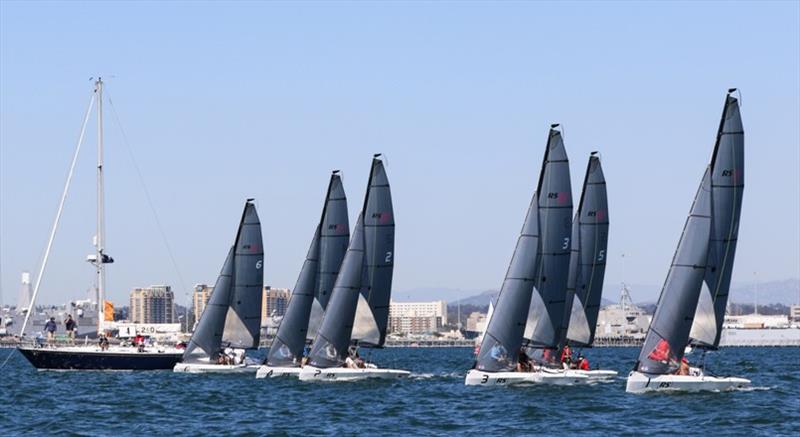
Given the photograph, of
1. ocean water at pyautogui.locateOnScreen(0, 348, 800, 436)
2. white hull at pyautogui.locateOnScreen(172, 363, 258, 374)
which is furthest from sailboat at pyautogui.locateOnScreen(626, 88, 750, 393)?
white hull at pyautogui.locateOnScreen(172, 363, 258, 374)

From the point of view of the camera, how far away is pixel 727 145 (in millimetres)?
Answer: 52469

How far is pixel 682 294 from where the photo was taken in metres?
52.0

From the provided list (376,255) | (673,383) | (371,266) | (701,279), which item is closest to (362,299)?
(371,266)

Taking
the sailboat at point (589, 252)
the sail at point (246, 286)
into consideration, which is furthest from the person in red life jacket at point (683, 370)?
the sail at point (246, 286)

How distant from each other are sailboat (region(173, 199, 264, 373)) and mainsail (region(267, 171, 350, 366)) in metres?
3.96

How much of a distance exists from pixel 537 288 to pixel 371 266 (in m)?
8.81

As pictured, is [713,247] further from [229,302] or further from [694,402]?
[229,302]

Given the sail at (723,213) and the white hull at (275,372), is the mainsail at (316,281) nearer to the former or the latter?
the white hull at (275,372)

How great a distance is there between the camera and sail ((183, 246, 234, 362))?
75062 millimetres

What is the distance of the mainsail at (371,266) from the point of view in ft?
214

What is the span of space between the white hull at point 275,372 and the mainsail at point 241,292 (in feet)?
20.7

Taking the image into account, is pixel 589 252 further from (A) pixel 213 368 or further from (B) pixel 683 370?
(A) pixel 213 368

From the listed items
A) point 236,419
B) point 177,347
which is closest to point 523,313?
point 236,419

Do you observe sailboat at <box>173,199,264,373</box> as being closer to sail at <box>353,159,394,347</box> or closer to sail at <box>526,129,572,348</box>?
sail at <box>353,159,394,347</box>
